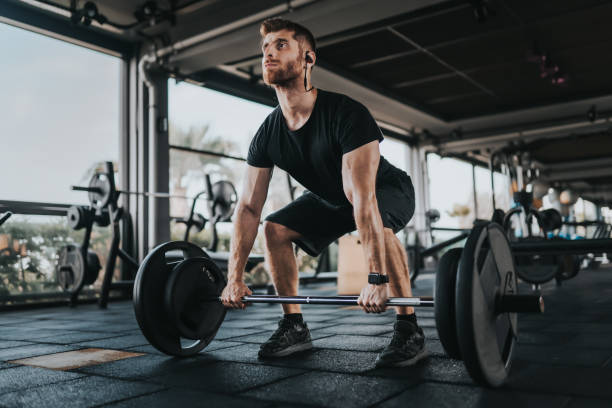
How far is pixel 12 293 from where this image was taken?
13.6 feet

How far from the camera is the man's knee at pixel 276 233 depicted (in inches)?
74.7

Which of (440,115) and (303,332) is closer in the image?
(303,332)

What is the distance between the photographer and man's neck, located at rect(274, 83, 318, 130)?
173cm

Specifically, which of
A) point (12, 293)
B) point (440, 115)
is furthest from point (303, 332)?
point (440, 115)

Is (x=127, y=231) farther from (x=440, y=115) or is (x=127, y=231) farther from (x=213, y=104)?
(x=440, y=115)

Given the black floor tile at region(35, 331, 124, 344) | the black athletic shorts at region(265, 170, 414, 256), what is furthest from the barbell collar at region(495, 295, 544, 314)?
the black floor tile at region(35, 331, 124, 344)

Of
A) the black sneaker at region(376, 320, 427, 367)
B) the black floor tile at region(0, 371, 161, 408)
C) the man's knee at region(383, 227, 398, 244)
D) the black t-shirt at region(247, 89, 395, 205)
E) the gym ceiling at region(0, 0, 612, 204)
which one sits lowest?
the black floor tile at region(0, 371, 161, 408)

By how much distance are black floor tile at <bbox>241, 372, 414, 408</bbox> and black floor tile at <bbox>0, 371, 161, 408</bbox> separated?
317mm

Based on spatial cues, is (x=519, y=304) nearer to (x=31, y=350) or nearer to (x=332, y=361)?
(x=332, y=361)

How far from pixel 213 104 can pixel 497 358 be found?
4943mm

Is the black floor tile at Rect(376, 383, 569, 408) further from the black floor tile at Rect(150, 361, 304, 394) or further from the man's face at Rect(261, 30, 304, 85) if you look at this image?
the man's face at Rect(261, 30, 304, 85)

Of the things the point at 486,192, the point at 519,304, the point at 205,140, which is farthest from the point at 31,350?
the point at 486,192

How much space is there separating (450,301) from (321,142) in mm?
675

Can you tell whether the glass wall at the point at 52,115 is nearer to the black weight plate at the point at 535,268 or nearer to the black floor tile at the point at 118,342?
the black floor tile at the point at 118,342
